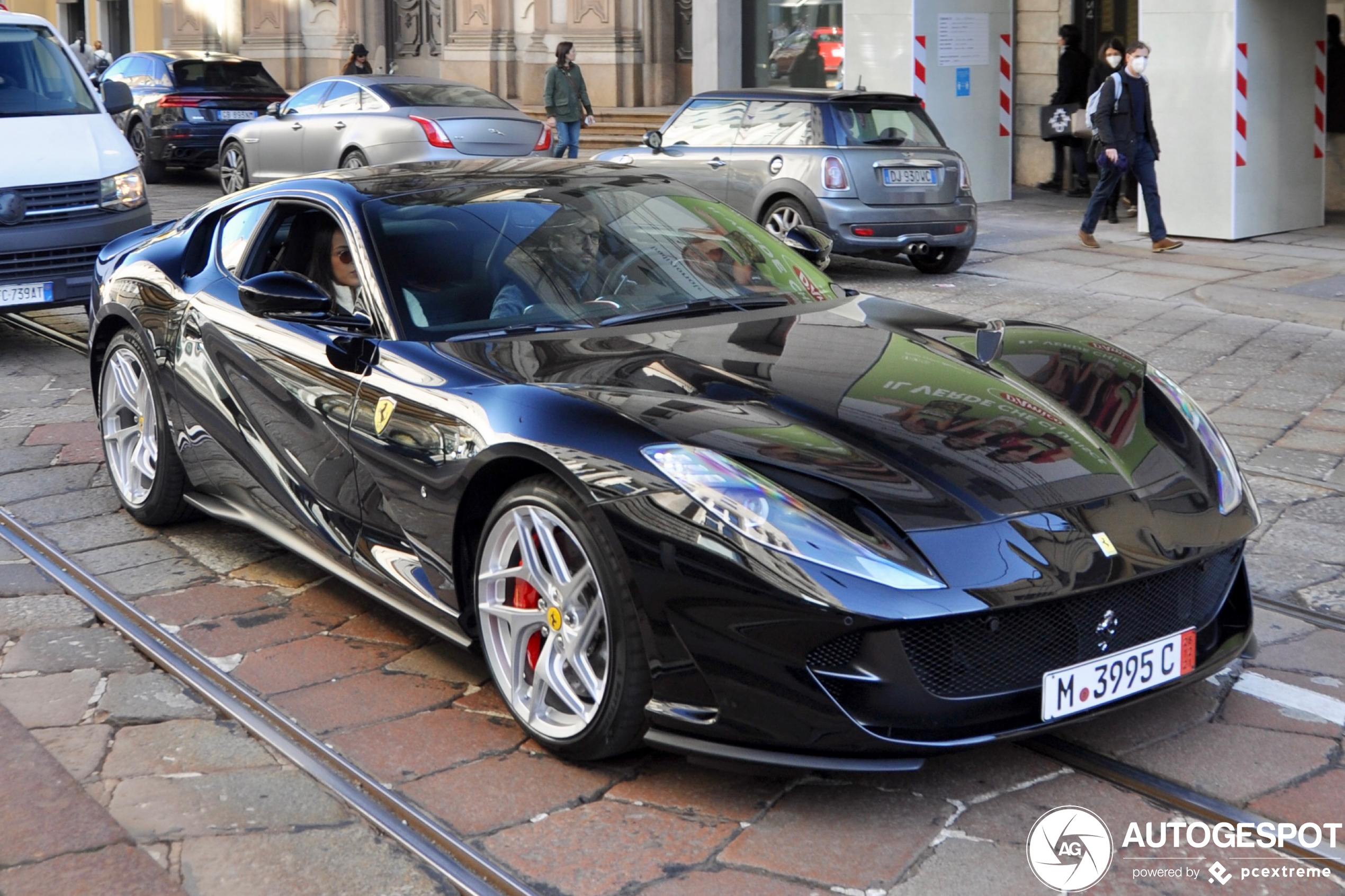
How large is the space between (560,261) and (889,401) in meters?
1.17

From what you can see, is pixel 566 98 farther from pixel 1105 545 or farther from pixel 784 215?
pixel 1105 545

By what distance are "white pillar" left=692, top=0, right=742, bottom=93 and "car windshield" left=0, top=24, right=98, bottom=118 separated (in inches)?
432

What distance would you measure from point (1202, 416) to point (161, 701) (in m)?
2.80

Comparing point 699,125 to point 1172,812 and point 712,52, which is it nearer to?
point 712,52

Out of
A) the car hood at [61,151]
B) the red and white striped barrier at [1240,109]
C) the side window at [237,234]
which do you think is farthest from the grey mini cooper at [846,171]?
the side window at [237,234]

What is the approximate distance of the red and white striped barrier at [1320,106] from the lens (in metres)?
13.9

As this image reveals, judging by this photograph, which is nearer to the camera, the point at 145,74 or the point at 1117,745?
the point at 1117,745

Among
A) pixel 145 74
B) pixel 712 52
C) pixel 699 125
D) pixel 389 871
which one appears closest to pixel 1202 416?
pixel 389 871

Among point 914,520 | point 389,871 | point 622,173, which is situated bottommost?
point 389,871

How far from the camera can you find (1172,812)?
131 inches

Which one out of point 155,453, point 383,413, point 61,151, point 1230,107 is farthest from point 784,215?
point 383,413

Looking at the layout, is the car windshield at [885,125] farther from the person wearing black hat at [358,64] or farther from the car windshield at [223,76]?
the car windshield at [223,76]

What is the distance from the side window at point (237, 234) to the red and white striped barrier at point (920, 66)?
37.8 ft

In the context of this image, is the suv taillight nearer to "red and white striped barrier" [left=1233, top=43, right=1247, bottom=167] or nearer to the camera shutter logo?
"red and white striped barrier" [left=1233, top=43, right=1247, bottom=167]
